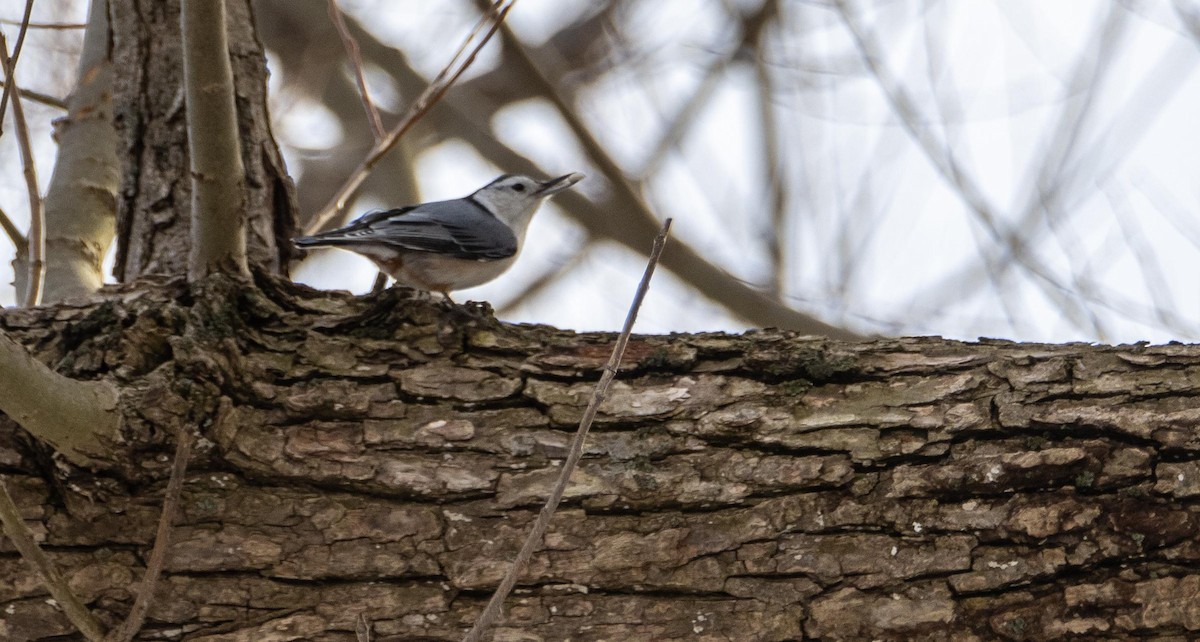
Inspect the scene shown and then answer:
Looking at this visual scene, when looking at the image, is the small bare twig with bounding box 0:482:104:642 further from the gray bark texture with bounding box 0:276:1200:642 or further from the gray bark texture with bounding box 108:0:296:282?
the gray bark texture with bounding box 108:0:296:282

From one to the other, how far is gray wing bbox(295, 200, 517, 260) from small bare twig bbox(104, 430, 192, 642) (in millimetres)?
1393

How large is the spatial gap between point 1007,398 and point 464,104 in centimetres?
453

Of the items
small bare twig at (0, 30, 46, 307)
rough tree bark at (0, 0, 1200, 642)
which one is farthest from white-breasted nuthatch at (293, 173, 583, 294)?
rough tree bark at (0, 0, 1200, 642)

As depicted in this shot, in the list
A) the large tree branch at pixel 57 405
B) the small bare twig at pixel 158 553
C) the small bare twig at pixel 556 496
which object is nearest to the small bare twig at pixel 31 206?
the large tree branch at pixel 57 405

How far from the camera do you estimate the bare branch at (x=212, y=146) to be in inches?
76.2

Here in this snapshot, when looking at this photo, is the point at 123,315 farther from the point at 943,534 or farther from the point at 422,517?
the point at 943,534

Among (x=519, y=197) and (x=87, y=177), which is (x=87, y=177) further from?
(x=519, y=197)

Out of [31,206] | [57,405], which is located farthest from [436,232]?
[57,405]

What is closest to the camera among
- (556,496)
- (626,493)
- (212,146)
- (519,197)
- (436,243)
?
(556,496)

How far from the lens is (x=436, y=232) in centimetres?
329

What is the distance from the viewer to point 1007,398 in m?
1.95

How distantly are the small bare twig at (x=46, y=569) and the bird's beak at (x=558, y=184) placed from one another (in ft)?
8.42

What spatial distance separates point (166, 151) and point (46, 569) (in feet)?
4.58

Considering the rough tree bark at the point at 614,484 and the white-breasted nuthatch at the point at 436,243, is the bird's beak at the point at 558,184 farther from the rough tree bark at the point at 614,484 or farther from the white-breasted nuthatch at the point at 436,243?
the rough tree bark at the point at 614,484
